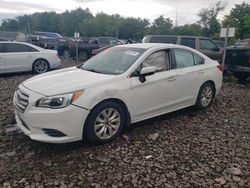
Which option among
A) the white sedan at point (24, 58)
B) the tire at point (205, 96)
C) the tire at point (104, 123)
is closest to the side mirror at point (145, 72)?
the tire at point (104, 123)

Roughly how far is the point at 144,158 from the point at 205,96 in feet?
8.89

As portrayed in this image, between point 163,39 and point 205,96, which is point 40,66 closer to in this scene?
point 163,39

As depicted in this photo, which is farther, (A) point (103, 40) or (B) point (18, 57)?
(A) point (103, 40)

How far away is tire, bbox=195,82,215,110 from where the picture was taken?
223 inches

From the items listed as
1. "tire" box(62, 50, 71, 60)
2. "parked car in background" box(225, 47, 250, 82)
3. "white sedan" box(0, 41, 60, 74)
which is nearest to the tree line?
"tire" box(62, 50, 71, 60)

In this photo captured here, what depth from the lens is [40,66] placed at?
10.6 metres

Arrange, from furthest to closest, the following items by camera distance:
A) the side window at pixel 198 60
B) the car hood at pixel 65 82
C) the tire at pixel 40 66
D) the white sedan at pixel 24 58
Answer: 1. the tire at pixel 40 66
2. the white sedan at pixel 24 58
3. the side window at pixel 198 60
4. the car hood at pixel 65 82

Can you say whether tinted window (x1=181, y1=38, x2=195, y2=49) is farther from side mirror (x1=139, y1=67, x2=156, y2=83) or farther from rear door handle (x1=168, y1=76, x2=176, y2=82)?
side mirror (x1=139, y1=67, x2=156, y2=83)

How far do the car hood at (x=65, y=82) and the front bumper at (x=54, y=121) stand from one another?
21 cm

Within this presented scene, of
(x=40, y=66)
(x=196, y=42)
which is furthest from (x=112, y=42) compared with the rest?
(x=40, y=66)

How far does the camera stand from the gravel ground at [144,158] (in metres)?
3.24

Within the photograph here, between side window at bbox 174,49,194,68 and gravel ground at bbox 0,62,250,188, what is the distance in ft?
3.64

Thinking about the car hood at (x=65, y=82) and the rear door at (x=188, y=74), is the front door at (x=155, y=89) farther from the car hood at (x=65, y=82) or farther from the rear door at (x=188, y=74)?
the car hood at (x=65, y=82)

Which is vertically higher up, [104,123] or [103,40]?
[103,40]
